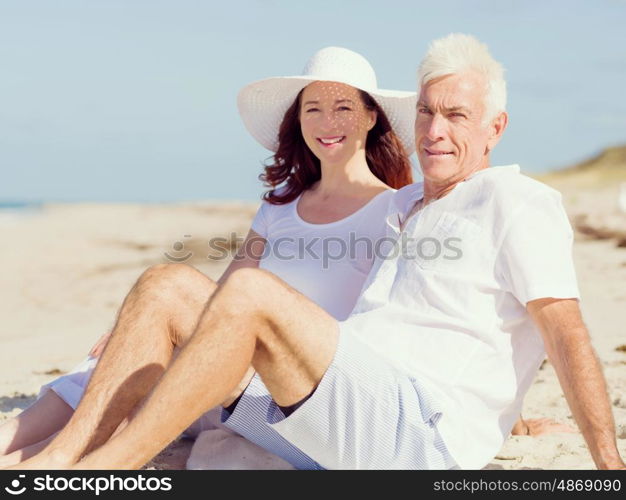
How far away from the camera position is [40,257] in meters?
12.8

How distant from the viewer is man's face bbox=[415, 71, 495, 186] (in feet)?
10.4

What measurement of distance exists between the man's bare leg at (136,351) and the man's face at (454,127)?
93 cm

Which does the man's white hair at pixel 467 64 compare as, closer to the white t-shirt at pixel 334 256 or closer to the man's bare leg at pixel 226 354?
the white t-shirt at pixel 334 256

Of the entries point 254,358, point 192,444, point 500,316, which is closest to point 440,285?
point 500,316

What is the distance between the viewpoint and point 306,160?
4.39 metres

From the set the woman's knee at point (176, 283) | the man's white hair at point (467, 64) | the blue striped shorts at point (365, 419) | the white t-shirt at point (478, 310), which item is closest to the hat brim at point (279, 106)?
the man's white hair at point (467, 64)

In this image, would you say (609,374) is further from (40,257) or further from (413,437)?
(40,257)

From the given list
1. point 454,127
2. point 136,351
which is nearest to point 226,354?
point 136,351

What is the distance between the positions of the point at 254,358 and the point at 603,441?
1.08m

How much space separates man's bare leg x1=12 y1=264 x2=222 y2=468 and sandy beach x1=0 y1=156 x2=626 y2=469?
2.34ft

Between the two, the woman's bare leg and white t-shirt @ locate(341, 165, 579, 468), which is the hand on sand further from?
the woman's bare leg

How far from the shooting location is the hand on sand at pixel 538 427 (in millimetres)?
3990

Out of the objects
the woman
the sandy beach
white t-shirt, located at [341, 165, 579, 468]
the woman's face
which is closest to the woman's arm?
the woman

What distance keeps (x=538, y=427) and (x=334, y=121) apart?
1.66 meters
